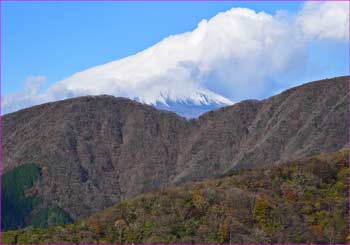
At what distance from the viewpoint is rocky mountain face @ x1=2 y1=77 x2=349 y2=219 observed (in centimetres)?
12788

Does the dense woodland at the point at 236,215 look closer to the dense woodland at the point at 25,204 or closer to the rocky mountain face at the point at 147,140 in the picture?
the rocky mountain face at the point at 147,140

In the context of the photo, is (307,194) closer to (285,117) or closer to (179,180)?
(179,180)

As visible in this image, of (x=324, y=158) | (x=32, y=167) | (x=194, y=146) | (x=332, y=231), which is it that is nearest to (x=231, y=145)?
(x=194, y=146)

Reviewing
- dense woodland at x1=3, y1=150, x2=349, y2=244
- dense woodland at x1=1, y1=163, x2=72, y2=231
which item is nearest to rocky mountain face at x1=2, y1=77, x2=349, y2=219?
dense woodland at x1=1, y1=163, x2=72, y2=231

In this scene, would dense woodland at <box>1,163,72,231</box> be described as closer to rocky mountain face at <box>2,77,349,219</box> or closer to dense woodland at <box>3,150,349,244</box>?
rocky mountain face at <box>2,77,349,219</box>

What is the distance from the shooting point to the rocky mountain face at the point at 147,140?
127875mm

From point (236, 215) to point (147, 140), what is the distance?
8986 centimetres

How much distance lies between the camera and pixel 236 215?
60562 millimetres

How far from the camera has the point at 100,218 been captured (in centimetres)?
6269

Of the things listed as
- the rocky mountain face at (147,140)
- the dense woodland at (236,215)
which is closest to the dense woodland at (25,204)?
the rocky mountain face at (147,140)

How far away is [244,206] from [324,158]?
14876 millimetres

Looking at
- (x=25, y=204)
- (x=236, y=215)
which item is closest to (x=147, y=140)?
(x=25, y=204)

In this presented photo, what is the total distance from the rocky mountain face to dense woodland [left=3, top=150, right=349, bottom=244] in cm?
4827

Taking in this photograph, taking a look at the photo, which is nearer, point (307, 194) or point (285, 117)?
point (307, 194)
